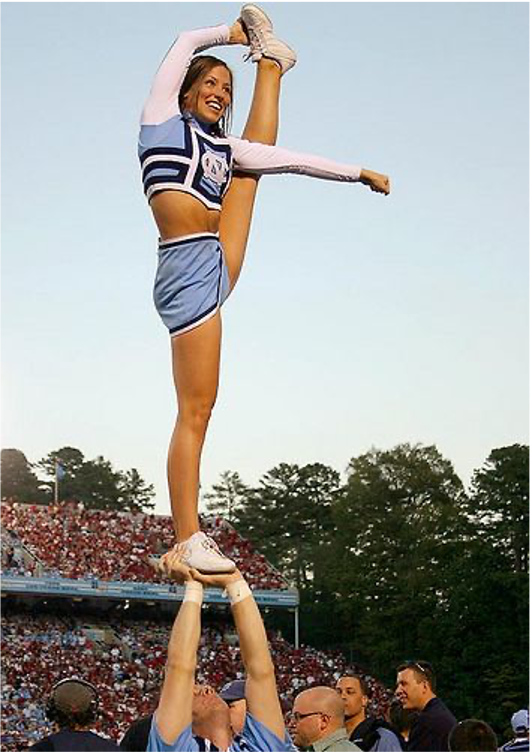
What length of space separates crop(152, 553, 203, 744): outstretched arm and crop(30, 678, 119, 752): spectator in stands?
1.19 meters

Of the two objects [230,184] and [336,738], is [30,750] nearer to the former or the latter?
[336,738]

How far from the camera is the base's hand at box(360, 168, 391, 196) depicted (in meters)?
4.79

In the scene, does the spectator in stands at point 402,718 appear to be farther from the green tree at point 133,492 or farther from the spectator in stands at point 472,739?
the green tree at point 133,492

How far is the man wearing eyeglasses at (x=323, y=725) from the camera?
4.37 metres

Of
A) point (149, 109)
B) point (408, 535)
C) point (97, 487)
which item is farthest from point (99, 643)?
point (97, 487)

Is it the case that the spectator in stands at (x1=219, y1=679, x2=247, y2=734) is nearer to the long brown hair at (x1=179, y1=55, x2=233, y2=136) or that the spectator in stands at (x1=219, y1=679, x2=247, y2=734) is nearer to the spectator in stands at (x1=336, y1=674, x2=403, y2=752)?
the spectator in stands at (x1=336, y1=674, x2=403, y2=752)

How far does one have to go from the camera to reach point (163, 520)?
43062mm

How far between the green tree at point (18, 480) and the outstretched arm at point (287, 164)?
215 feet

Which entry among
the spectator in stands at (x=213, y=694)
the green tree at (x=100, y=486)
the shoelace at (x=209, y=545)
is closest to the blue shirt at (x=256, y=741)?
the spectator in stands at (x=213, y=694)

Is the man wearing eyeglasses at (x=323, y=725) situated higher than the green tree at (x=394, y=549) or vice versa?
the green tree at (x=394, y=549)

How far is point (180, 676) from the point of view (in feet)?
10.6

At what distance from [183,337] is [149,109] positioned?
2.78 feet

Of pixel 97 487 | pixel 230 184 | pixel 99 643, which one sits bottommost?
pixel 99 643

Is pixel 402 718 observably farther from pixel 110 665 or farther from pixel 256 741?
pixel 110 665
